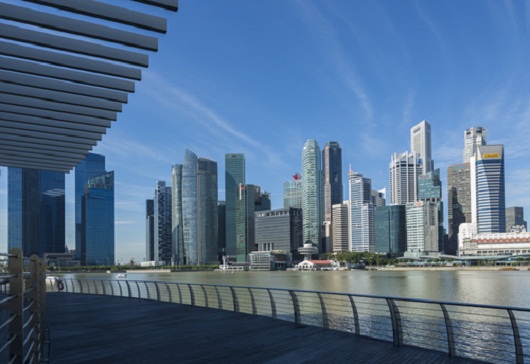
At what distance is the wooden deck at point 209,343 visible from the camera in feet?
22.6

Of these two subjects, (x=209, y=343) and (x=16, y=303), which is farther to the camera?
(x=209, y=343)

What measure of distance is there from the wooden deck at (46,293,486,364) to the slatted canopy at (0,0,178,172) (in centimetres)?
378

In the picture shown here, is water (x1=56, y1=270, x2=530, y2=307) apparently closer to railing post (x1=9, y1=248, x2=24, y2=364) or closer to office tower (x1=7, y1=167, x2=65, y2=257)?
railing post (x1=9, y1=248, x2=24, y2=364)

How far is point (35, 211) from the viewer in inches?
6452

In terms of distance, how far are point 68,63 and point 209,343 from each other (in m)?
5.16

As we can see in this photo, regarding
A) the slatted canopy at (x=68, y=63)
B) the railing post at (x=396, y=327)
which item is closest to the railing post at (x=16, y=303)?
the slatted canopy at (x=68, y=63)

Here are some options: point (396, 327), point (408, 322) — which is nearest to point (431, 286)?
point (408, 322)

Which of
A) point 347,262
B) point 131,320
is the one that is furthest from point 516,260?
point 131,320

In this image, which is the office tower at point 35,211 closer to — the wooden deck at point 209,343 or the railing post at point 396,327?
the wooden deck at point 209,343

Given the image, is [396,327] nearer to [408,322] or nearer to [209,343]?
[209,343]

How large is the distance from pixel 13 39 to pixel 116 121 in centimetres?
251

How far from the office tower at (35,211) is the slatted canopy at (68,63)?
412 ft

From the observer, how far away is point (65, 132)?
8164 mm

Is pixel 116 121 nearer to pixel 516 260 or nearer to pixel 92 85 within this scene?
pixel 92 85
